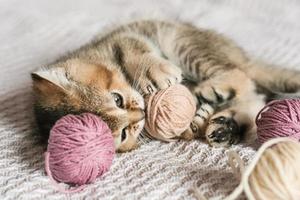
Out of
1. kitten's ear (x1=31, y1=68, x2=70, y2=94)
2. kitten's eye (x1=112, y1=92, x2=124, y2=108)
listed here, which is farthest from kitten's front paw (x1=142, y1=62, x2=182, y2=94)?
kitten's ear (x1=31, y1=68, x2=70, y2=94)

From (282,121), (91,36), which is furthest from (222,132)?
(91,36)

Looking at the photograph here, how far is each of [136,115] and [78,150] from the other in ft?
0.78

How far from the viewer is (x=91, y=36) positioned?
2.20 metres

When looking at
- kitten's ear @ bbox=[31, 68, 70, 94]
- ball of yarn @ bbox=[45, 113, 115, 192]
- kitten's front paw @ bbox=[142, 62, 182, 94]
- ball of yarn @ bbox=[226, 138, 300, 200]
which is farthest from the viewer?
kitten's front paw @ bbox=[142, 62, 182, 94]

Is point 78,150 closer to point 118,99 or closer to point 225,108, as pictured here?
point 118,99

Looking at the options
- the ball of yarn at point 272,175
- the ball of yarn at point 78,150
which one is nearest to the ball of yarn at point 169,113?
the ball of yarn at point 78,150

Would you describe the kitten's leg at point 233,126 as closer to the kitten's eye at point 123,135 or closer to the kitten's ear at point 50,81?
the kitten's eye at point 123,135

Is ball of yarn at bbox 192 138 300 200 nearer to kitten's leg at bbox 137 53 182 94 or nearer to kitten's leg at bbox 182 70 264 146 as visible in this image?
kitten's leg at bbox 182 70 264 146

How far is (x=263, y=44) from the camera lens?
2.06 meters

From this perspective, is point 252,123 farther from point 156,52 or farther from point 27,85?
point 27,85

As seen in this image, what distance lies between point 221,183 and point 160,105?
264mm

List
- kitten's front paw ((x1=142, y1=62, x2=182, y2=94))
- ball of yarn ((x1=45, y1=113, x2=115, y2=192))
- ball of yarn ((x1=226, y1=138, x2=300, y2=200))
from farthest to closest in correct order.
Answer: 1. kitten's front paw ((x1=142, y1=62, x2=182, y2=94))
2. ball of yarn ((x1=45, y1=113, x2=115, y2=192))
3. ball of yarn ((x1=226, y1=138, x2=300, y2=200))

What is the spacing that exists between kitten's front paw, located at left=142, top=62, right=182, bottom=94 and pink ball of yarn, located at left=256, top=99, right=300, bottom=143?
0.93 ft

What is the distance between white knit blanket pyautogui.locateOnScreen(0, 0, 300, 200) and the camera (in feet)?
3.80
